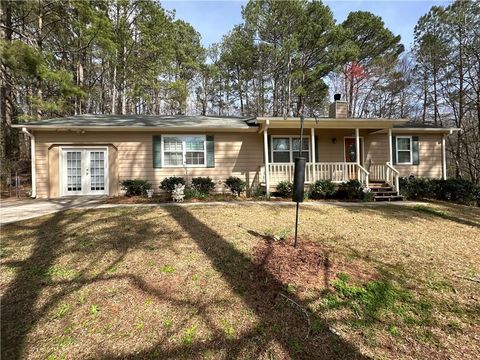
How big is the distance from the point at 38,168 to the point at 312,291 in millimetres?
10486

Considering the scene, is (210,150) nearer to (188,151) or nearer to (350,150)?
(188,151)

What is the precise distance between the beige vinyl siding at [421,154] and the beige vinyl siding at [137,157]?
213 inches

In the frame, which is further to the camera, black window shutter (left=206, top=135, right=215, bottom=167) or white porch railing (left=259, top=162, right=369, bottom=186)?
black window shutter (left=206, top=135, right=215, bottom=167)

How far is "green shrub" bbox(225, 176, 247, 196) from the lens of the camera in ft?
32.6

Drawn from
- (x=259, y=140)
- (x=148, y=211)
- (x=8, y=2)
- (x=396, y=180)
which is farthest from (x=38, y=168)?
(x=396, y=180)

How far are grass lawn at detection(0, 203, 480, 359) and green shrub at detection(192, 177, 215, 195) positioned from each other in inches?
180

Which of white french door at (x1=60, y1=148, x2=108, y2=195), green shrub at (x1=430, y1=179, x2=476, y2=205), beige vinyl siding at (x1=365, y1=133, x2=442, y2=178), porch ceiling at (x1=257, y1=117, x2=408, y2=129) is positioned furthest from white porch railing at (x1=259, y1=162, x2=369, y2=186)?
white french door at (x1=60, y1=148, x2=108, y2=195)

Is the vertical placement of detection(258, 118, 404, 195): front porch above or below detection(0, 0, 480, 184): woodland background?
below

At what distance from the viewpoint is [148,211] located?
6.59 meters

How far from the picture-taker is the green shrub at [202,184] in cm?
984

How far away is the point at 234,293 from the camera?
3062 millimetres

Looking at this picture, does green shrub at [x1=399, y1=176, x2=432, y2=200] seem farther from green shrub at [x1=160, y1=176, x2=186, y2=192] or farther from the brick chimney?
green shrub at [x1=160, y1=176, x2=186, y2=192]

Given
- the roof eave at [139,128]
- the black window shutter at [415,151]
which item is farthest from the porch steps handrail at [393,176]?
the roof eave at [139,128]

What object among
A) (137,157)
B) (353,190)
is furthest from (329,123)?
(137,157)
